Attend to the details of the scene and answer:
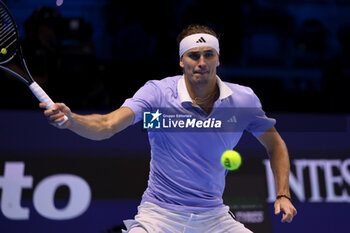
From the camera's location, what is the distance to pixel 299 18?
9.23m

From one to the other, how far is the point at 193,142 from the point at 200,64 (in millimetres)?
554

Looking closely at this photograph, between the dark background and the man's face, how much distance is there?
7.58 ft

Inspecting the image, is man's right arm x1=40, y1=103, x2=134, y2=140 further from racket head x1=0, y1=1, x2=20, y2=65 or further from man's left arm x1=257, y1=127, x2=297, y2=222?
man's left arm x1=257, y1=127, x2=297, y2=222

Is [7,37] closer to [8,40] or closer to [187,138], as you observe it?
[8,40]

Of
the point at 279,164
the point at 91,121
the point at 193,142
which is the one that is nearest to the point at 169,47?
the point at 279,164

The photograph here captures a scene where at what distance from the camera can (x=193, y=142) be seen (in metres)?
3.55

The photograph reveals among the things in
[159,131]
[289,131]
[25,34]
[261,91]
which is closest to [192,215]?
[159,131]

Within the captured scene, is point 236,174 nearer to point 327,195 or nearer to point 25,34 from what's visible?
point 327,195

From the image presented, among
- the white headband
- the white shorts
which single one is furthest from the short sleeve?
the white shorts

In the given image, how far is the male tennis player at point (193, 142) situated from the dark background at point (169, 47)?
2333 millimetres

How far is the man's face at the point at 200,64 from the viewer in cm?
371

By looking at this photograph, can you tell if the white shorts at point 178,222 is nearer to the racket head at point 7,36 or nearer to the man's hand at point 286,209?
the man's hand at point 286,209

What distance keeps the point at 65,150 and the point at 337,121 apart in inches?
113

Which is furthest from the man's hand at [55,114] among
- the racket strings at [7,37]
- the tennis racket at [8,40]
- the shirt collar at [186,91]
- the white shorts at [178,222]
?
the shirt collar at [186,91]
